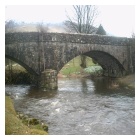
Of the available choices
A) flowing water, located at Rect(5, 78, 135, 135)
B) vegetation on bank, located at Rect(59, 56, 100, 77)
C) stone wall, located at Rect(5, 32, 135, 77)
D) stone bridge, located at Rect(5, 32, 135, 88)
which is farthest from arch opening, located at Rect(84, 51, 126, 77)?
flowing water, located at Rect(5, 78, 135, 135)

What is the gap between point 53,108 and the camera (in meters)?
14.4

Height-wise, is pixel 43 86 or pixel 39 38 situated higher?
pixel 39 38

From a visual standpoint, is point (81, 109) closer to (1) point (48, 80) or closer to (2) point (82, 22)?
(1) point (48, 80)

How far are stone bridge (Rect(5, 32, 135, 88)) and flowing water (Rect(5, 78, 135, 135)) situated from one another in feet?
6.90

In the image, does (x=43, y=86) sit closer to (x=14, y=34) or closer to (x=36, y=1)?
(x=14, y=34)

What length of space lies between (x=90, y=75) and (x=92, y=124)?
60.0 feet

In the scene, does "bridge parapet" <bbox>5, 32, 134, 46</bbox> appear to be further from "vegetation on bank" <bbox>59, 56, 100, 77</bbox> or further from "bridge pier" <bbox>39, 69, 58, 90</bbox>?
"vegetation on bank" <bbox>59, 56, 100, 77</bbox>

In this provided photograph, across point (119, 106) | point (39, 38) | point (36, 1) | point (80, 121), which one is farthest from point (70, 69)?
point (36, 1)

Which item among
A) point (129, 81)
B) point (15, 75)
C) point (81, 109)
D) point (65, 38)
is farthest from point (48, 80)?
point (129, 81)

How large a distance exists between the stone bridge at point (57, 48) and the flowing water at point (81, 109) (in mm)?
2104

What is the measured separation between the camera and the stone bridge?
20.0 meters

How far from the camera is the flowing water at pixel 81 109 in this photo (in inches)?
432

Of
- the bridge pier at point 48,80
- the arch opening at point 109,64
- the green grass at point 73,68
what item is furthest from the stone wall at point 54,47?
the green grass at point 73,68
